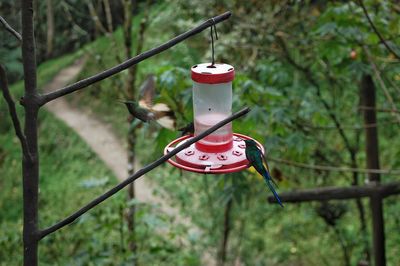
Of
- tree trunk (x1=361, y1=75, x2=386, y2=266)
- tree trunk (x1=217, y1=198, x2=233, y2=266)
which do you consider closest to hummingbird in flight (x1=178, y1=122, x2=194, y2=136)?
tree trunk (x1=361, y1=75, x2=386, y2=266)

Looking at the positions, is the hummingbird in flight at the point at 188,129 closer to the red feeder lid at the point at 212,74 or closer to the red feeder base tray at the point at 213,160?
the red feeder base tray at the point at 213,160

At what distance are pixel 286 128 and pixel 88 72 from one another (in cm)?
1164

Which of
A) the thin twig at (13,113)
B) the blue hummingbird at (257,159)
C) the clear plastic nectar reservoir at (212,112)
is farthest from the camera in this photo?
the clear plastic nectar reservoir at (212,112)

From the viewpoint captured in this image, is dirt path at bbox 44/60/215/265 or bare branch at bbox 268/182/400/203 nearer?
bare branch at bbox 268/182/400/203

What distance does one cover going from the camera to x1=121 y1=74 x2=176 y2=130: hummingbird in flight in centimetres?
154

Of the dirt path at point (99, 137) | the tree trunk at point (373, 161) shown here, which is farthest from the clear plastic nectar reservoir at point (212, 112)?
the dirt path at point (99, 137)

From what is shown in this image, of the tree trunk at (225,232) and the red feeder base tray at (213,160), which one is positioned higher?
the red feeder base tray at (213,160)

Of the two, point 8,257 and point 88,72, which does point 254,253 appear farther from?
point 88,72

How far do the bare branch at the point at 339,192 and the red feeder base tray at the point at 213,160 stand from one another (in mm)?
1311

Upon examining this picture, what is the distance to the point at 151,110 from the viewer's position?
1749 millimetres

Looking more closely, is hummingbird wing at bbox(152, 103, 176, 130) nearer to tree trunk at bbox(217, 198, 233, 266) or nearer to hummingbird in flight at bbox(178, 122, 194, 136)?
hummingbird in flight at bbox(178, 122, 194, 136)

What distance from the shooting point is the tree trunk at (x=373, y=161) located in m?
3.13

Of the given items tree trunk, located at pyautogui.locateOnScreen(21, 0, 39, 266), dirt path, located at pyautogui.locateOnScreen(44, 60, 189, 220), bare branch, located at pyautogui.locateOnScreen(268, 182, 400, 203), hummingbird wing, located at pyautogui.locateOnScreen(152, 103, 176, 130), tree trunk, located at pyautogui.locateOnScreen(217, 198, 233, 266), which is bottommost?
dirt path, located at pyautogui.locateOnScreen(44, 60, 189, 220)

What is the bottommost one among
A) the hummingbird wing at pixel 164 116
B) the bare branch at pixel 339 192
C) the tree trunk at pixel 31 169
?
the bare branch at pixel 339 192
